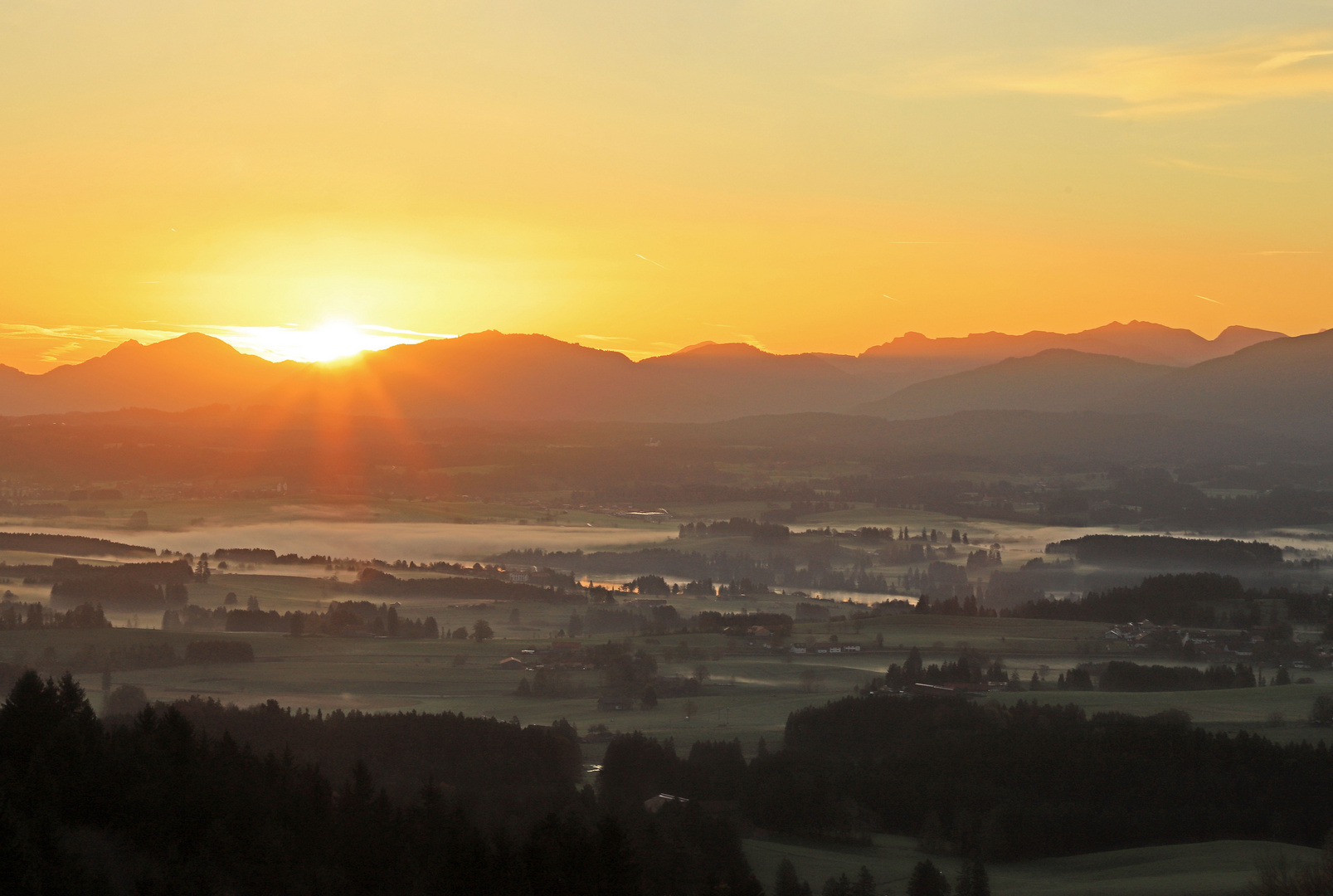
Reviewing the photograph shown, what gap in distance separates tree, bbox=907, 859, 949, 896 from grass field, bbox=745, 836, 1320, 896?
97 centimetres

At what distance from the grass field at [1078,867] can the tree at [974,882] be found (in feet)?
3.52

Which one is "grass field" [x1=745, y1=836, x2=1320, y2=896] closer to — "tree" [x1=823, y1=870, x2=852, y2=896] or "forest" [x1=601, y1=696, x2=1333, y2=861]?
"tree" [x1=823, y1=870, x2=852, y2=896]

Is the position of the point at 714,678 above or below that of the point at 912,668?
below

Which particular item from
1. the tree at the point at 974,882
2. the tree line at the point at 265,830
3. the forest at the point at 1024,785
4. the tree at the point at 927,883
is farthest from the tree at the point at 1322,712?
the tree line at the point at 265,830

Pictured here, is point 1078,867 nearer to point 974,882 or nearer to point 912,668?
point 974,882

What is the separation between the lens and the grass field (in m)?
31.6

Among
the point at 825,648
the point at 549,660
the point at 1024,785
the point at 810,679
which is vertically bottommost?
the point at 1024,785

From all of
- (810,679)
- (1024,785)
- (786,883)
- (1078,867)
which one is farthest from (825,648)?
(786,883)

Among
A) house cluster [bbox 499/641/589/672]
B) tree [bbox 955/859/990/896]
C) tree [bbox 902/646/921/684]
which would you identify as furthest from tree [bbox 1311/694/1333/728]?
house cluster [bbox 499/641/589/672]

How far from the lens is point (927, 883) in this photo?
31.0 m

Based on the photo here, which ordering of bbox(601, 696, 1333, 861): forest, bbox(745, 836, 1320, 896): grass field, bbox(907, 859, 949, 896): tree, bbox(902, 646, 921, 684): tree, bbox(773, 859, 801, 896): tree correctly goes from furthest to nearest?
bbox(902, 646, 921, 684): tree → bbox(601, 696, 1333, 861): forest → bbox(745, 836, 1320, 896): grass field → bbox(907, 859, 949, 896): tree → bbox(773, 859, 801, 896): tree

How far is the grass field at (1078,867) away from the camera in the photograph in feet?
104

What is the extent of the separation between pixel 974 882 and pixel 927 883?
985 millimetres

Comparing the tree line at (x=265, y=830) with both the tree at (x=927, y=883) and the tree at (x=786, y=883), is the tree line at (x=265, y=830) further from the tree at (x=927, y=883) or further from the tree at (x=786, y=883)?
the tree at (x=927, y=883)
